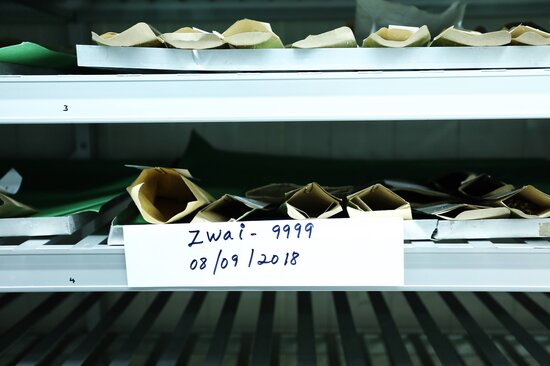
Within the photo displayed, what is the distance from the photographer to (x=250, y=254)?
0.54 meters

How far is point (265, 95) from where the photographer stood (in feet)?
1.72

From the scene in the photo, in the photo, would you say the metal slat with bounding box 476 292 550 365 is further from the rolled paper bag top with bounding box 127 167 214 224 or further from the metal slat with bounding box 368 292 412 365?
the rolled paper bag top with bounding box 127 167 214 224

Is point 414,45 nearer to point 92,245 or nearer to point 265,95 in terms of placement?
point 265,95

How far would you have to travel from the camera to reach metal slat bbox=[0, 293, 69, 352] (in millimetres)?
759

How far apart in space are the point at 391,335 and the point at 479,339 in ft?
0.44

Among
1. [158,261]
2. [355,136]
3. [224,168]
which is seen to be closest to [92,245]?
[158,261]

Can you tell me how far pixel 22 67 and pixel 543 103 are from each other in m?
0.63

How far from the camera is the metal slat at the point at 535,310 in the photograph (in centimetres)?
85

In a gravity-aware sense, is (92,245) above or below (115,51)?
below

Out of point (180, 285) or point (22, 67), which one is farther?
point (22, 67)

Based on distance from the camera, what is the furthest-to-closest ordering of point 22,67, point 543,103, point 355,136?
point 355,136, point 22,67, point 543,103

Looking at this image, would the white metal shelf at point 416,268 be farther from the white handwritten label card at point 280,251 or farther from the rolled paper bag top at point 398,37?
the rolled paper bag top at point 398,37

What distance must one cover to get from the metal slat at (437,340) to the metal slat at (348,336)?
0.36ft

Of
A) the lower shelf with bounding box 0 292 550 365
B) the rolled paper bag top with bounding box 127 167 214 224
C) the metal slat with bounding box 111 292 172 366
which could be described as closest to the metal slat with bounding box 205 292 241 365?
the lower shelf with bounding box 0 292 550 365
